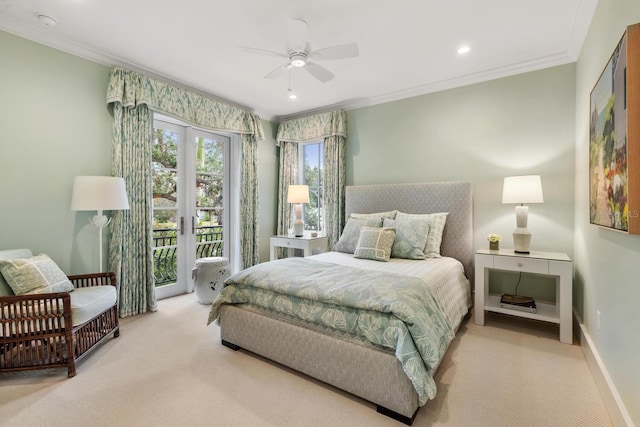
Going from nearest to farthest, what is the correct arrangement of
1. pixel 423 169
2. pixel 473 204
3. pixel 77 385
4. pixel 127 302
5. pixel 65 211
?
pixel 77 385 → pixel 65 211 → pixel 127 302 → pixel 473 204 → pixel 423 169

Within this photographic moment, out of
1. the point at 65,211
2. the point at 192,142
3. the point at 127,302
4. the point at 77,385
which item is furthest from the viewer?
the point at 192,142

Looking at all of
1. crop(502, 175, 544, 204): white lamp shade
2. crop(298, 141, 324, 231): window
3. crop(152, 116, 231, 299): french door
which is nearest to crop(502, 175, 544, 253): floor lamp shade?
crop(502, 175, 544, 204): white lamp shade

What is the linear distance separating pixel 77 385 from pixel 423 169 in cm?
401

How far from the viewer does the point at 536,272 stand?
273 centimetres

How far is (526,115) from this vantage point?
3266mm

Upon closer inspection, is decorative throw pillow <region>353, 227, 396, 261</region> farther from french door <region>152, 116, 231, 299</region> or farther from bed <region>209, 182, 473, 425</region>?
french door <region>152, 116, 231, 299</region>

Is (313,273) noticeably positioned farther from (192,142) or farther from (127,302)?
(192,142)

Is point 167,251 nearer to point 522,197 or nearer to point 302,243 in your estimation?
point 302,243

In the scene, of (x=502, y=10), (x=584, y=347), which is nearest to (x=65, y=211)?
(x=502, y=10)

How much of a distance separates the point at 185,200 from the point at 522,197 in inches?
161

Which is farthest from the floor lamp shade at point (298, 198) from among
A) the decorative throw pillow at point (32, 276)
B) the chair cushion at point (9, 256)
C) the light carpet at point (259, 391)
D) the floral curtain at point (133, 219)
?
the chair cushion at point (9, 256)

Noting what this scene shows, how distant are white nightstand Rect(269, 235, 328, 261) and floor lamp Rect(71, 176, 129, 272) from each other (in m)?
2.14

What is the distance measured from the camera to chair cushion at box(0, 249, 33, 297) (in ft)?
7.19

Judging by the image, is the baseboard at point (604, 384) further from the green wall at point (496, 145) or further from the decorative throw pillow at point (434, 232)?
the decorative throw pillow at point (434, 232)
